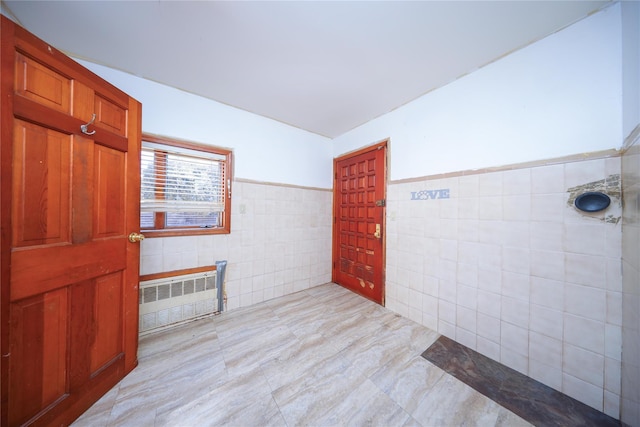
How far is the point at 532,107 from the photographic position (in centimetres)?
153

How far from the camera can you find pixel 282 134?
9.55ft

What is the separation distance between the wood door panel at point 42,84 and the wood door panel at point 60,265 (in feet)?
2.58

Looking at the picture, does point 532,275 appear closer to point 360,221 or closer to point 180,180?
point 360,221

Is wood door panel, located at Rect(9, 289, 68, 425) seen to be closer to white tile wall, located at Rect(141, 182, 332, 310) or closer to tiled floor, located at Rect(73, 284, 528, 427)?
tiled floor, located at Rect(73, 284, 528, 427)

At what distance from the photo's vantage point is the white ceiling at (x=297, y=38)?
1301 mm

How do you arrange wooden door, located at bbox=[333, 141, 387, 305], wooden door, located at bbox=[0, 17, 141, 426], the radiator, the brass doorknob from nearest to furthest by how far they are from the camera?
wooden door, located at bbox=[0, 17, 141, 426] → the brass doorknob → the radiator → wooden door, located at bbox=[333, 141, 387, 305]

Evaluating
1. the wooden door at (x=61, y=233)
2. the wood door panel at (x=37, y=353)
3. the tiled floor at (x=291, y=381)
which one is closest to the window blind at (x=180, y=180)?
the wooden door at (x=61, y=233)

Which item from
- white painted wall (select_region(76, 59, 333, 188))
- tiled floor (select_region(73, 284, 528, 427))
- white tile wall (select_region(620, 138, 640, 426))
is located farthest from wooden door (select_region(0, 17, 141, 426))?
white tile wall (select_region(620, 138, 640, 426))

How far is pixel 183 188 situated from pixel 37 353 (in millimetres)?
1539

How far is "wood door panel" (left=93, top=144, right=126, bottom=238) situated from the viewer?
4.22 feet

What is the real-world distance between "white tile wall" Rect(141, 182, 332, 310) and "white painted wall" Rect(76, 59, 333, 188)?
0.25 metres

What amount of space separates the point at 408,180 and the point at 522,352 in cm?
178

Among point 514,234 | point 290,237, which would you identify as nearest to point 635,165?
point 514,234

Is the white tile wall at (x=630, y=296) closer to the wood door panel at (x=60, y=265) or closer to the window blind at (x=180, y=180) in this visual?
the wood door panel at (x=60, y=265)
